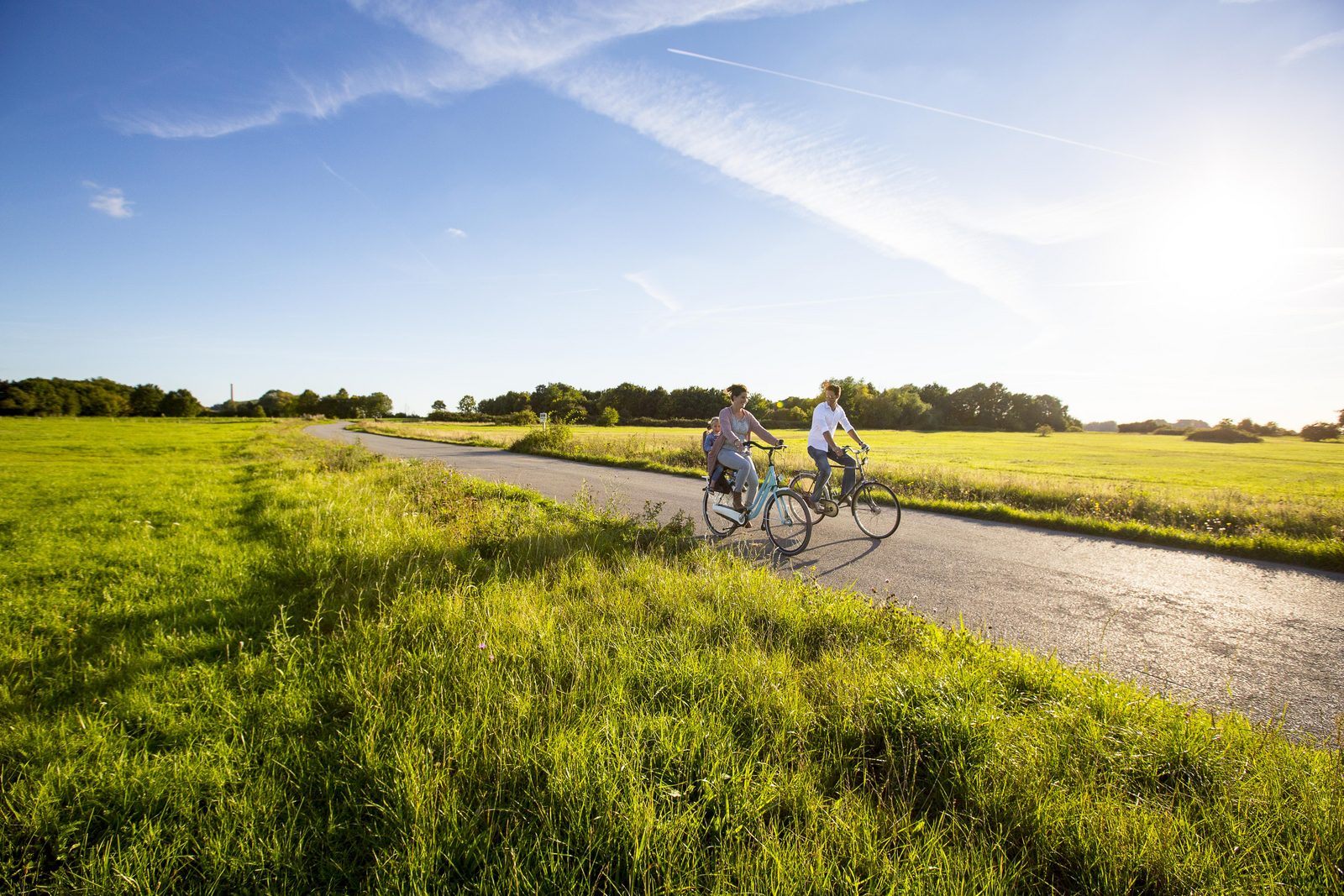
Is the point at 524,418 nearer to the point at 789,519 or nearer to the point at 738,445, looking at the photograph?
the point at 738,445

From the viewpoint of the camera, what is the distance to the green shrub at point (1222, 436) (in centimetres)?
7069

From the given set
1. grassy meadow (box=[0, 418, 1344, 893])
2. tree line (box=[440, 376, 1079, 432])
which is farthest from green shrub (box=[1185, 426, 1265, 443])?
grassy meadow (box=[0, 418, 1344, 893])

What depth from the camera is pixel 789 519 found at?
8.24m

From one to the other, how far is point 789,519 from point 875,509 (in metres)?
1.88

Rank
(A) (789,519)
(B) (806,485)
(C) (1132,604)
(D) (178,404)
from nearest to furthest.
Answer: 1. (C) (1132,604)
2. (A) (789,519)
3. (B) (806,485)
4. (D) (178,404)

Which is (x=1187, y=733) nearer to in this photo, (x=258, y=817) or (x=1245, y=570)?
(x=258, y=817)

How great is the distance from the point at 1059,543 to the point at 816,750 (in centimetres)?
871

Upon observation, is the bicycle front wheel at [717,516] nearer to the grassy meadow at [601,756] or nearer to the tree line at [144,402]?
the grassy meadow at [601,756]

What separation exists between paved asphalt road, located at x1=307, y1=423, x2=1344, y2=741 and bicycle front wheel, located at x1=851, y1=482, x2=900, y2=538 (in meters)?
0.21

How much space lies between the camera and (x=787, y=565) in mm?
7125

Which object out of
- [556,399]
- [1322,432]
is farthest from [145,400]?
[1322,432]

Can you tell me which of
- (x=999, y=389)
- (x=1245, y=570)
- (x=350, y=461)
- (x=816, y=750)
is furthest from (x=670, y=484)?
(x=999, y=389)

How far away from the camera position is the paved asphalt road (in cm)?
405

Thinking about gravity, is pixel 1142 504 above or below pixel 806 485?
below
